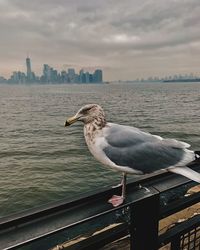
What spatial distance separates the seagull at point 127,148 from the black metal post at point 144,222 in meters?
0.59

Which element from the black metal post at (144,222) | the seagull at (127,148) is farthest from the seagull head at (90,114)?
the black metal post at (144,222)

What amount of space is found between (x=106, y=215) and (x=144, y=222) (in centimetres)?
28

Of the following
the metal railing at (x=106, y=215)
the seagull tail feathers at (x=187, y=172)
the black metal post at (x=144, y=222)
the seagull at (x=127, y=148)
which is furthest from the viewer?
the seagull at (x=127, y=148)

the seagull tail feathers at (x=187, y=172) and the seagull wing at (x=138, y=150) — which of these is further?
the seagull wing at (x=138, y=150)

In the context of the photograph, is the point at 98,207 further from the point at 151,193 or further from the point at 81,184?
the point at 81,184

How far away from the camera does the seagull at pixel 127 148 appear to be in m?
2.67

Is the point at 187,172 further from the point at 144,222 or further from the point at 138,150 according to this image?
the point at 144,222

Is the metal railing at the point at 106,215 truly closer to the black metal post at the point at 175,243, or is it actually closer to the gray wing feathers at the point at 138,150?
the black metal post at the point at 175,243

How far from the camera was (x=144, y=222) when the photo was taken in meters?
2.07

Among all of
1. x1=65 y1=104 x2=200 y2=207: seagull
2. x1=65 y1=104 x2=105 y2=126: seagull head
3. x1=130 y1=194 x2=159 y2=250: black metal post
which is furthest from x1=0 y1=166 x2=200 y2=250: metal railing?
x1=65 y1=104 x2=105 y2=126: seagull head

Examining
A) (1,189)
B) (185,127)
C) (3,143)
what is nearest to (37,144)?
(3,143)

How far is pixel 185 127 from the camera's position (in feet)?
114

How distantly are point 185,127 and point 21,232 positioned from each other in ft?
113

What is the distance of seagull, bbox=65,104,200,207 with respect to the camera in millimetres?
2668
